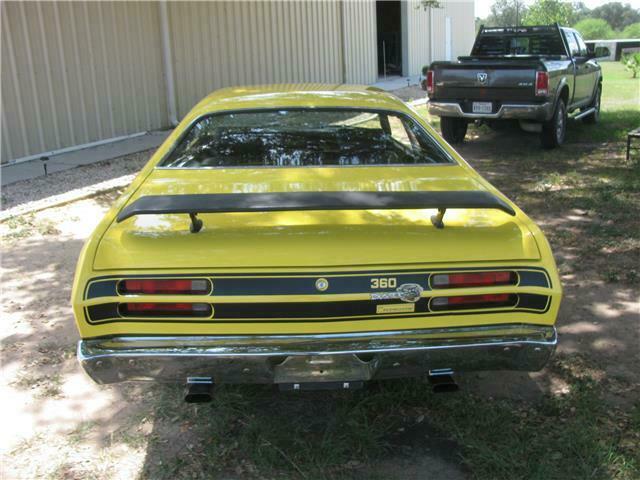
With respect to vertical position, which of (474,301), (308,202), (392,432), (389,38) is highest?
(389,38)

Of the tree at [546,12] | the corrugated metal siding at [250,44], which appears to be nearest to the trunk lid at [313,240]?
the corrugated metal siding at [250,44]

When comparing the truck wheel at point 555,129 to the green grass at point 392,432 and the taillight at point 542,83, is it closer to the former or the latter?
the taillight at point 542,83

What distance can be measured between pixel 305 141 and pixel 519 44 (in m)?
8.49

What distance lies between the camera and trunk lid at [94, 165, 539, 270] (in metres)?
2.75

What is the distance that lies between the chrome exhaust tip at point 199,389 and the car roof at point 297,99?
70.8 inches

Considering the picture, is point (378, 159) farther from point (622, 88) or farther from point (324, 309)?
point (622, 88)

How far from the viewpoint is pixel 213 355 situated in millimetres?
2750

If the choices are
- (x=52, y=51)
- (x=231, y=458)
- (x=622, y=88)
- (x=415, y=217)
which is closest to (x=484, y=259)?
(x=415, y=217)

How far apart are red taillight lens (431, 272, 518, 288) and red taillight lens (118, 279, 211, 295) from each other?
961 millimetres

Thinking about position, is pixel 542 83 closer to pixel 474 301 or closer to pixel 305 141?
pixel 305 141

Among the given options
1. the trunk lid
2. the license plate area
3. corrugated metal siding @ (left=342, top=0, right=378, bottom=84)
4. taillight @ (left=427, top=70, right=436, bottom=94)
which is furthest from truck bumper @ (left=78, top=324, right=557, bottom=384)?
corrugated metal siding @ (left=342, top=0, right=378, bottom=84)

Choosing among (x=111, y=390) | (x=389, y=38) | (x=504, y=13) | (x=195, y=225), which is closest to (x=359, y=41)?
(x=389, y=38)

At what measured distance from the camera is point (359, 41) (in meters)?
18.4

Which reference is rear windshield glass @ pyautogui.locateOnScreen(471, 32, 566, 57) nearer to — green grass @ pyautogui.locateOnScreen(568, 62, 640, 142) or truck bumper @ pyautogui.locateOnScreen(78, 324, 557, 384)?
green grass @ pyautogui.locateOnScreen(568, 62, 640, 142)
